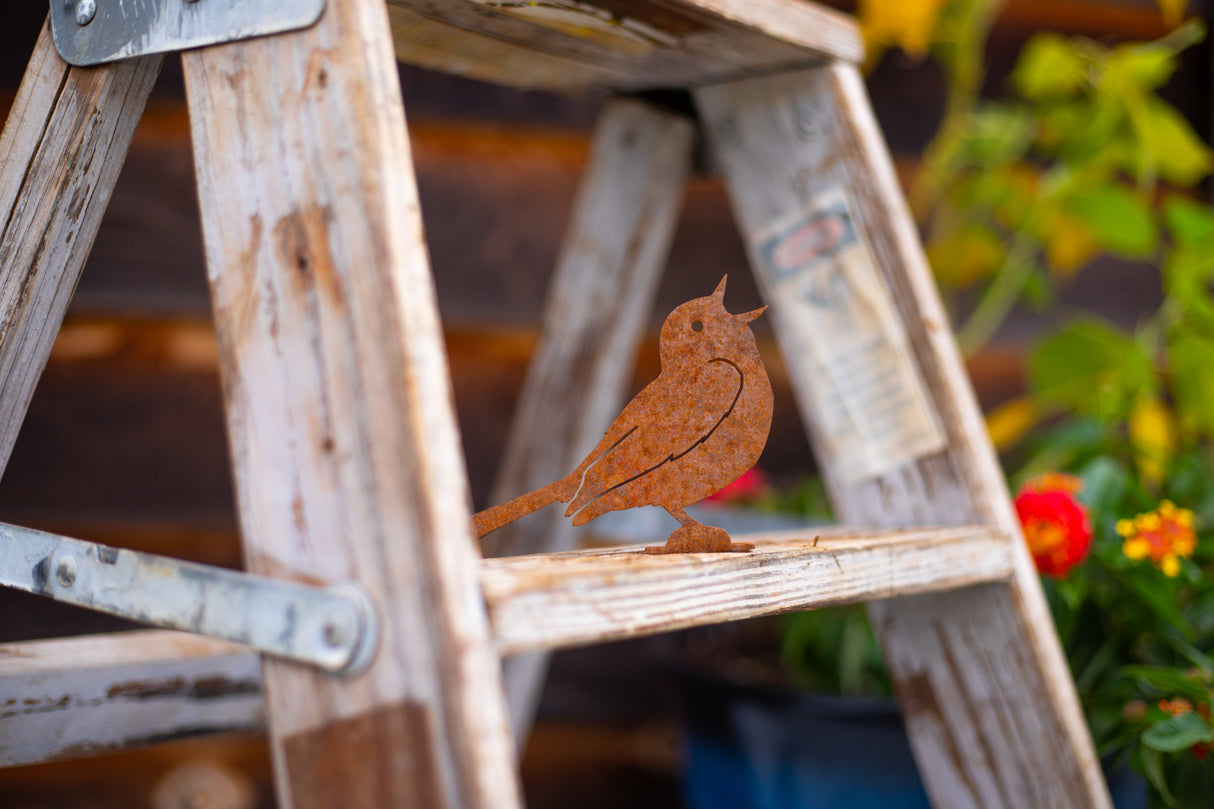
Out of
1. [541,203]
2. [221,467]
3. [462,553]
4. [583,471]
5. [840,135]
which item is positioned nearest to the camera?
[462,553]

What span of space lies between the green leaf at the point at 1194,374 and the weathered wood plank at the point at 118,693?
1.07 m

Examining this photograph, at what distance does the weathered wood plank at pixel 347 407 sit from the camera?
1.18ft

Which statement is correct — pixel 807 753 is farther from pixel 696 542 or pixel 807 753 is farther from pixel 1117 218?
pixel 1117 218

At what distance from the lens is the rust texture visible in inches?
19.5

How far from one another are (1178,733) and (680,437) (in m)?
0.45

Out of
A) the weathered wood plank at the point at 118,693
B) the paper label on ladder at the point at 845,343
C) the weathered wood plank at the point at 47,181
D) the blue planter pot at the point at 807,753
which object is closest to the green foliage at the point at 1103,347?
the blue planter pot at the point at 807,753

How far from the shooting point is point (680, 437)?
19.7 inches

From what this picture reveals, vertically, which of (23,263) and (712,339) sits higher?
(23,263)

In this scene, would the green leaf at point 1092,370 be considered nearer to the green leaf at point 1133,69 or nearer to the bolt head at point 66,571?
the green leaf at point 1133,69

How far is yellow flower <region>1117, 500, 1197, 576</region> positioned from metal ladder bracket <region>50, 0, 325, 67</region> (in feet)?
2.46

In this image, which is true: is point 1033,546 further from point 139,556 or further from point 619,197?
point 139,556

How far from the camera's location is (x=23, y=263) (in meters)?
0.53

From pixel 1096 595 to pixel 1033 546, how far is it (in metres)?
0.16

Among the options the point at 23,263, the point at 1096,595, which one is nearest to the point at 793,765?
the point at 1096,595
